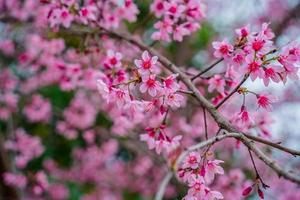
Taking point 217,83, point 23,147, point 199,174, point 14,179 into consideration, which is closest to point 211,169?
point 199,174

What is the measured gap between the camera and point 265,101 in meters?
1.80

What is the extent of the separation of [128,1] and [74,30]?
36 cm

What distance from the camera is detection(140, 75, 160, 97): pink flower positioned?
169cm

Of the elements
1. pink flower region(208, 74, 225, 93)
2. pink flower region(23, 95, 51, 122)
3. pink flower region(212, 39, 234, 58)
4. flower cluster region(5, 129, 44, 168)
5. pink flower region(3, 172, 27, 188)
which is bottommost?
pink flower region(212, 39, 234, 58)

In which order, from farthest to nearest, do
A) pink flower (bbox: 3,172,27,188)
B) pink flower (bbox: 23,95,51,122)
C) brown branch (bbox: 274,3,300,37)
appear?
1. pink flower (bbox: 23,95,51,122)
2. brown branch (bbox: 274,3,300,37)
3. pink flower (bbox: 3,172,27,188)

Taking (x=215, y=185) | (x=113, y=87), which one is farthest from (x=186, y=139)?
(x=113, y=87)

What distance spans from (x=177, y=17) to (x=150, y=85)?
90cm

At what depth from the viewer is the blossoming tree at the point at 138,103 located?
1.70 metres

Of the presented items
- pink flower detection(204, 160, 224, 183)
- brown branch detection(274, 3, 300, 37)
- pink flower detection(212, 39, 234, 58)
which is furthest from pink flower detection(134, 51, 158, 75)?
brown branch detection(274, 3, 300, 37)

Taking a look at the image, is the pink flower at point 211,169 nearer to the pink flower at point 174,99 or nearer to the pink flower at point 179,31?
the pink flower at point 174,99

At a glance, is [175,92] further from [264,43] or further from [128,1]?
[128,1]

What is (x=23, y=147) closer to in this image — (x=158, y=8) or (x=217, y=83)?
(x=158, y=8)

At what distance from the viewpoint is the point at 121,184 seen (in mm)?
5863

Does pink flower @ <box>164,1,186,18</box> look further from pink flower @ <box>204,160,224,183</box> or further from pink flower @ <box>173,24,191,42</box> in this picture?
pink flower @ <box>204,160,224,183</box>
